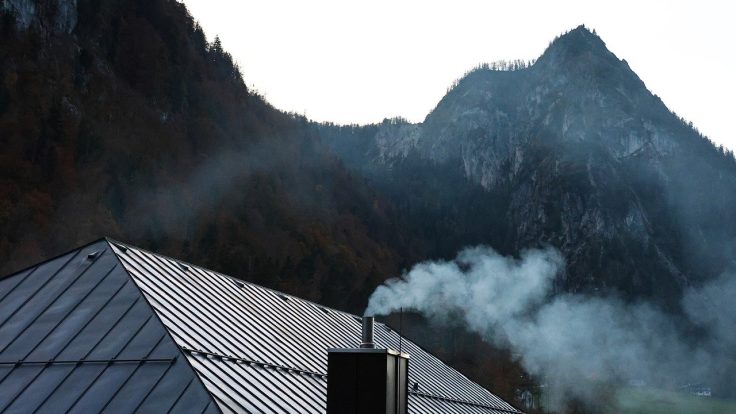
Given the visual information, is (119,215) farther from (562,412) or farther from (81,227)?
(562,412)

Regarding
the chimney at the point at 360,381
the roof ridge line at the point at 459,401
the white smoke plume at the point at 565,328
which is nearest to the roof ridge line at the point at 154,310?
the chimney at the point at 360,381

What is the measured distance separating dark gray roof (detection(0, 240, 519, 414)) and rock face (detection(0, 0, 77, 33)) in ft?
395

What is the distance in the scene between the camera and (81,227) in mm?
106125

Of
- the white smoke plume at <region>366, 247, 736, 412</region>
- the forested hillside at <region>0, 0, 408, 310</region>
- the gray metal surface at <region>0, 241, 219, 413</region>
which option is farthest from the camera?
the forested hillside at <region>0, 0, 408, 310</region>

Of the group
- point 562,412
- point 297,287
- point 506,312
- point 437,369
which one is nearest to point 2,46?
point 297,287

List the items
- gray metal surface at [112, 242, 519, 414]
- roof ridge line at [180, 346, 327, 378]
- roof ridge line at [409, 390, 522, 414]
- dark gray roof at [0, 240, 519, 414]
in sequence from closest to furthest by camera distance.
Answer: dark gray roof at [0, 240, 519, 414], roof ridge line at [180, 346, 327, 378], gray metal surface at [112, 242, 519, 414], roof ridge line at [409, 390, 522, 414]

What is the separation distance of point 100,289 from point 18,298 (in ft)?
8.64

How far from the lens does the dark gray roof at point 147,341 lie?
20844 millimetres

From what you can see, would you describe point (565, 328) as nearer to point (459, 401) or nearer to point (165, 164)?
point (165, 164)

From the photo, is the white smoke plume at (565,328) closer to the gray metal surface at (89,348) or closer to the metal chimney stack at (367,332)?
the gray metal surface at (89,348)

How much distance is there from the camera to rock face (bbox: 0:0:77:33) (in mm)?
139500

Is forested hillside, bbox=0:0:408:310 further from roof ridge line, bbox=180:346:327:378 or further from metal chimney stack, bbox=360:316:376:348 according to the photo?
metal chimney stack, bbox=360:316:376:348

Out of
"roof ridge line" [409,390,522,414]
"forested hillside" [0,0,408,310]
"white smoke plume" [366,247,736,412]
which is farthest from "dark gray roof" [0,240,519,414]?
"forested hillside" [0,0,408,310]

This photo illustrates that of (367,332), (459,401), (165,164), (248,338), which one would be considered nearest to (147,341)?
(248,338)
